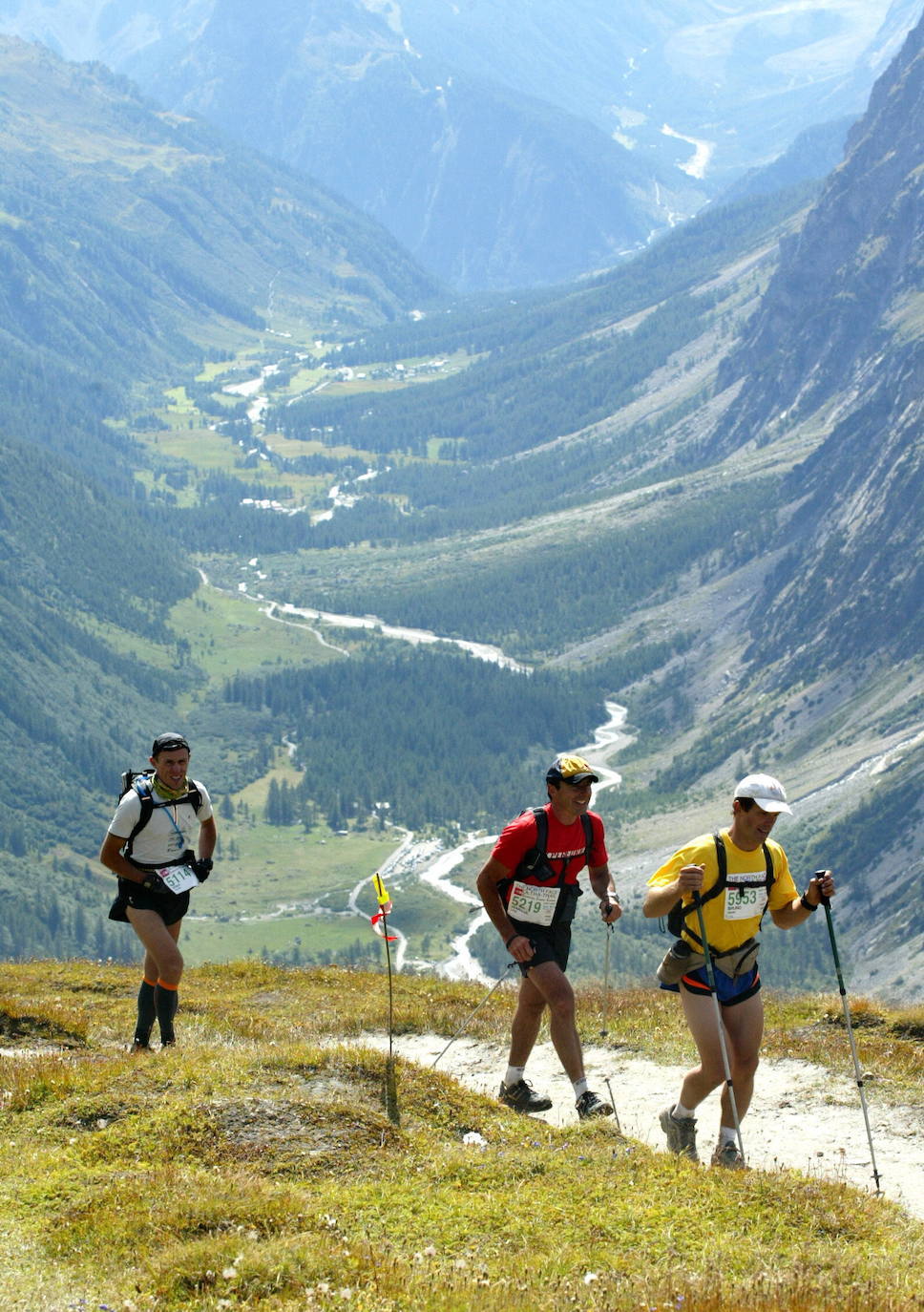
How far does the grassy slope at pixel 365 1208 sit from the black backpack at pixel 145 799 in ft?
10.3

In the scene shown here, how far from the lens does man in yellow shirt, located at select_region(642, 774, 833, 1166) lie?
711 inches

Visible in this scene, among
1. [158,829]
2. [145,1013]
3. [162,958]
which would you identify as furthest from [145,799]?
[145,1013]

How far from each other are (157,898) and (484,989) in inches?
539

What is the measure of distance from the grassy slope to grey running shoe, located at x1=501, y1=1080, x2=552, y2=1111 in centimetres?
115

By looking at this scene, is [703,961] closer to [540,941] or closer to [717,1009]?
[717,1009]

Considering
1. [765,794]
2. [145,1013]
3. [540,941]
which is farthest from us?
[145,1013]

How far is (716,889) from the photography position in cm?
1823

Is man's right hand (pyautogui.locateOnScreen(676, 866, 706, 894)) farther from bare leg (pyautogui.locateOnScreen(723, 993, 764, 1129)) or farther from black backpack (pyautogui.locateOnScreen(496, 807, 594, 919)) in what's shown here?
black backpack (pyautogui.locateOnScreen(496, 807, 594, 919))

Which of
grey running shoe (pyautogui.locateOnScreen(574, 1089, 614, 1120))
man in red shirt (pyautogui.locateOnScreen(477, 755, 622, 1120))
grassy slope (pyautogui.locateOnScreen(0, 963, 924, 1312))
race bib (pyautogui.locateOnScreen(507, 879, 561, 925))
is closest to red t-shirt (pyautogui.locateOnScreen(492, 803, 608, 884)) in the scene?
man in red shirt (pyautogui.locateOnScreen(477, 755, 622, 1120))

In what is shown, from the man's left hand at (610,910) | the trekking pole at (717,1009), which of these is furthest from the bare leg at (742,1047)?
the man's left hand at (610,910)

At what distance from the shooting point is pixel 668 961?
18641 millimetres

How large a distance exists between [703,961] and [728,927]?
509mm

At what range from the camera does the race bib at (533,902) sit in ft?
65.9

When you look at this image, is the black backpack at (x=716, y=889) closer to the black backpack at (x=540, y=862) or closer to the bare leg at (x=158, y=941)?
the black backpack at (x=540, y=862)
